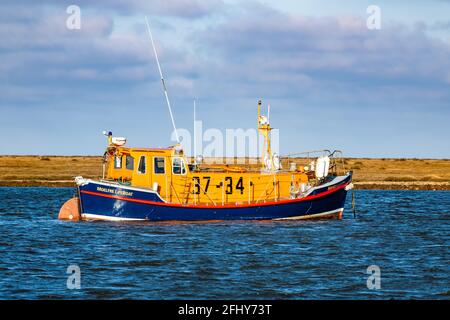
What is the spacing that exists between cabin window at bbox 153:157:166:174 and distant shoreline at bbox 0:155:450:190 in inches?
1532

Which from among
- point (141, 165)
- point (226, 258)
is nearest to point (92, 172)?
point (141, 165)

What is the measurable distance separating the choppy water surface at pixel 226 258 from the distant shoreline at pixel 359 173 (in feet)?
124

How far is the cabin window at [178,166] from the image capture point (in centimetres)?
4169

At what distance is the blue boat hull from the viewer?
40.2 m

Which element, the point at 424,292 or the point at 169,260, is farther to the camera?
the point at 169,260

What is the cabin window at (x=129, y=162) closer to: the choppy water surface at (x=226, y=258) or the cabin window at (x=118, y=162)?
the cabin window at (x=118, y=162)

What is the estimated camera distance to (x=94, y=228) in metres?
40.1

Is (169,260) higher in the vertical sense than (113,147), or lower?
lower

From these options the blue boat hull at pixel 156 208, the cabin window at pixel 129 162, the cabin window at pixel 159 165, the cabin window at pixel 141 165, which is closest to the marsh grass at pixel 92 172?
the cabin window at pixel 129 162
